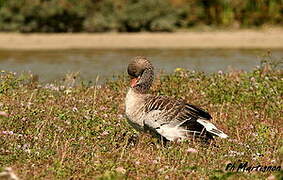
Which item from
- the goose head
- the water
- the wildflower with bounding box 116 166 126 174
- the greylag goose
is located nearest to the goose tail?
the greylag goose

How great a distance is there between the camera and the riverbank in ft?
85.3

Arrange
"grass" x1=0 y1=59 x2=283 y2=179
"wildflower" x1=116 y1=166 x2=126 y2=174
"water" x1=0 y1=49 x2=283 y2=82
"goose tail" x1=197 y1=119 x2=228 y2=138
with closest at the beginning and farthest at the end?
"wildflower" x1=116 y1=166 x2=126 y2=174 → "grass" x1=0 y1=59 x2=283 y2=179 → "goose tail" x1=197 y1=119 x2=228 y2=138 → "water" x1=0 y1=49 x2=283 y2=82

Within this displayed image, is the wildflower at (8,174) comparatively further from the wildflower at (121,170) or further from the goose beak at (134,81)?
the goose beak at (134,81)

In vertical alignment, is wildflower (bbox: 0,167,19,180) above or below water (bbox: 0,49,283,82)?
above

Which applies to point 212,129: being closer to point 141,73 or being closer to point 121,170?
point 141,73

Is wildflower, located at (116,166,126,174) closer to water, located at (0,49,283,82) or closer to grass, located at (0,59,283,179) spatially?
grass, located at (0,59,283,179)

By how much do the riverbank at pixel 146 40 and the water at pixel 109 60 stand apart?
1124 millimetres

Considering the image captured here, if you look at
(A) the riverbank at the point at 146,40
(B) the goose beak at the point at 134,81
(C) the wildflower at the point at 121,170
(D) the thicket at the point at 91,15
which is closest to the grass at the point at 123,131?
(C) the wildflower at the point at 121,170

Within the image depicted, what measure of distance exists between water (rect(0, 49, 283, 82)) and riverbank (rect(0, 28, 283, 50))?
1124 mm

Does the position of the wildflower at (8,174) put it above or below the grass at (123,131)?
above

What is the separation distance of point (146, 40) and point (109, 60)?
4.89 meters

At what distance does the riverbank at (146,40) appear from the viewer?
26.0 metres

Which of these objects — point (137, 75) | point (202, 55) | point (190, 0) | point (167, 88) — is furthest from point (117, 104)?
point (190, 0)

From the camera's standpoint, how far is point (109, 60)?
22234 mm
